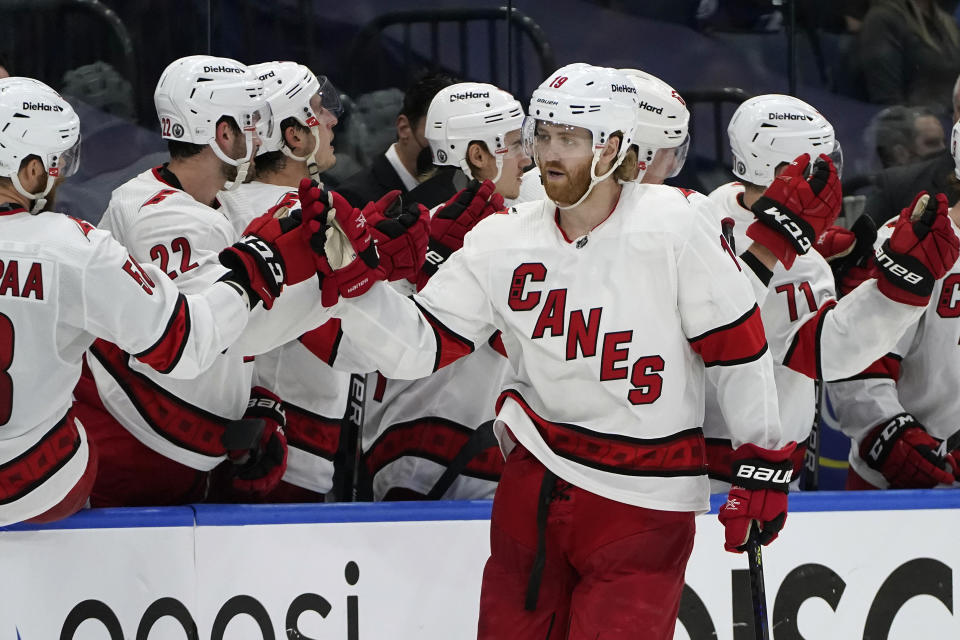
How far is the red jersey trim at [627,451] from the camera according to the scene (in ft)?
9.30

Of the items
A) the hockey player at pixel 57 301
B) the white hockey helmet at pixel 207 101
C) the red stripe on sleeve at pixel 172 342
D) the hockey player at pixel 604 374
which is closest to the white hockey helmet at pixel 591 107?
the hockey player at pixel 604 374

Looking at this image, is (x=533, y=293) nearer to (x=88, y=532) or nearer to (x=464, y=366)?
(x=464, y=366)

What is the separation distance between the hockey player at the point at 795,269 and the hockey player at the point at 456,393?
23.6 inches

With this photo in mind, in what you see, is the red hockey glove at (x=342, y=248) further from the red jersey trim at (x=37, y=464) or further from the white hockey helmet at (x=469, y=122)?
the white hockey helmet at (x=469, y=122)

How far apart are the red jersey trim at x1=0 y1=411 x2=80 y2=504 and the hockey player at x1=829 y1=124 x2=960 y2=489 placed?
7.13 feet

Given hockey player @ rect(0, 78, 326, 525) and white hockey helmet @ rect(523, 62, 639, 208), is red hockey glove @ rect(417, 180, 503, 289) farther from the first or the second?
hockey player @ rect(0, 78, 326, 525)

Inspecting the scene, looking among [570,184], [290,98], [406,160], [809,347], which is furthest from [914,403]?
[290,98]

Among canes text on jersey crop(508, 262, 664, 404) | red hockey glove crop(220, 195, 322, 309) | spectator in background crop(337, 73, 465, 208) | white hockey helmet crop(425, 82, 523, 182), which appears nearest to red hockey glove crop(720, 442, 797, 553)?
canes text on jersey crop(508, 262, 664, 404)

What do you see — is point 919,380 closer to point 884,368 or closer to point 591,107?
point 884,368

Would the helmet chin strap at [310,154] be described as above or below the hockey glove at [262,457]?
above

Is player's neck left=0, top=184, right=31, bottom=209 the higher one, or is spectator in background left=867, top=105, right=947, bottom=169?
player's neck left=0, top=184, right=31, bottom=209

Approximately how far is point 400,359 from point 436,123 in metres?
1.27

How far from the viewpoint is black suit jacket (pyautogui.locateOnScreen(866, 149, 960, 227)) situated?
5.18 meters

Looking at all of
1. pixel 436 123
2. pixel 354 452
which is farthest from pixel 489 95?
pixel 354 452
